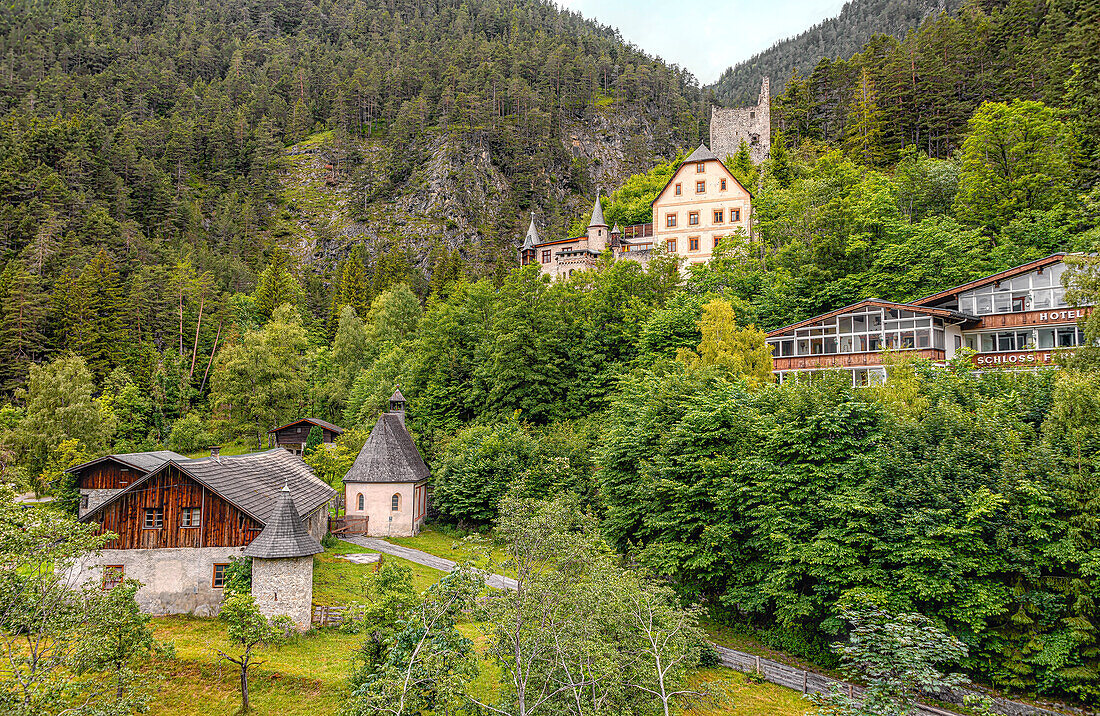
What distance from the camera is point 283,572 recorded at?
22531mm

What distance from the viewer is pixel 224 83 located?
139250 mm

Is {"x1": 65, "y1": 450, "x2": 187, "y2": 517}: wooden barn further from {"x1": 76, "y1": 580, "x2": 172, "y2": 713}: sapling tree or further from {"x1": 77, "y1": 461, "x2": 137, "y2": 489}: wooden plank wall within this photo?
{"x1": 76, "y1": 580, "x2": 172, "y2": 713}: sapling tree

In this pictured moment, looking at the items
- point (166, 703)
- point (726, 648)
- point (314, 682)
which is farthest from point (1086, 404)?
point (166, 703)

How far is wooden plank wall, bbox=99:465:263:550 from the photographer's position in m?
24.5

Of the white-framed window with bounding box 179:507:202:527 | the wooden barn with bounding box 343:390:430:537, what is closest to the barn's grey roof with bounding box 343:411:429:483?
the wooden barn with bounding box 343:390:430:537

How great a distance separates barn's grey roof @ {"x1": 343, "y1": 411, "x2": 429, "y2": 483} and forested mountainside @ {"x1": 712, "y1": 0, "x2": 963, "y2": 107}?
134841 millimetres

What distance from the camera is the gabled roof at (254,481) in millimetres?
24703

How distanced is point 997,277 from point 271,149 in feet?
426

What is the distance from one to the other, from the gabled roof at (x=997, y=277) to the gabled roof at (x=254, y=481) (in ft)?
117

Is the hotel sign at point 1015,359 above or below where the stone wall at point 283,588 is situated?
above

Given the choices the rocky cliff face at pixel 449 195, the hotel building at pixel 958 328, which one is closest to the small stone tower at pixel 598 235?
the hotel building at pixel 958 328

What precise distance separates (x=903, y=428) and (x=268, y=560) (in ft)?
80.2

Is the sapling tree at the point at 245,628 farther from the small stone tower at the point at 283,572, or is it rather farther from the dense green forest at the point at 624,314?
the dense green forest at the point at 624,314

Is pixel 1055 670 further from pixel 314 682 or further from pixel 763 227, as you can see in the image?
pixel 763 227
